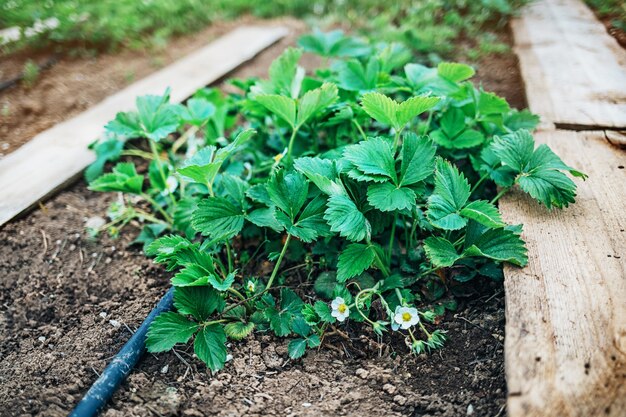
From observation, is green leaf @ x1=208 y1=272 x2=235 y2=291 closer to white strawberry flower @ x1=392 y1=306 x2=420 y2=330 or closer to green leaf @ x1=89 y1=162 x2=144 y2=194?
white strawberry flower @ x1=392 y1=306 x2=420 y2=330

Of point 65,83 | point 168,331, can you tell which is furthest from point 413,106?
point 65,83

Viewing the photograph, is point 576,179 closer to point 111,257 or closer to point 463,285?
point 463,285

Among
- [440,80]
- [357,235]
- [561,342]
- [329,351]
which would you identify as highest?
[440,80]

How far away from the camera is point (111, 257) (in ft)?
5.44

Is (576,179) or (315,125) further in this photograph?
(315,125)

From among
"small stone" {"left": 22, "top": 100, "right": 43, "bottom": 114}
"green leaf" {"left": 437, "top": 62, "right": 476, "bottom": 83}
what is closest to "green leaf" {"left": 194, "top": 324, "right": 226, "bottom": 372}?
"green leaf" {"left": 437, "top": 62, "right": 476, "bottom": 83}

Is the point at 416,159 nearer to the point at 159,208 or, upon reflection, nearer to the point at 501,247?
the point at 501,247

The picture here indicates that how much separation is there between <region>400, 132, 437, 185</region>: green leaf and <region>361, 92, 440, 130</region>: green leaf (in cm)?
6

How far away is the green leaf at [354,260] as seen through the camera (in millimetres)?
1292

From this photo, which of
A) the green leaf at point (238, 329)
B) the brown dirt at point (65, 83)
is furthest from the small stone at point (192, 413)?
the brown dirt at point (65, 83)

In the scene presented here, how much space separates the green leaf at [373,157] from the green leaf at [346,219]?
10 centimetres

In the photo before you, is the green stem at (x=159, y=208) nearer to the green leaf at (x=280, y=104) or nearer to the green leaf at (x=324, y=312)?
the green leaf at (x=280, y=104)

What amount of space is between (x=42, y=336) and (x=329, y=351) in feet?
2.60

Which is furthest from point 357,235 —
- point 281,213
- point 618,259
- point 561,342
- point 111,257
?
point 111,257
